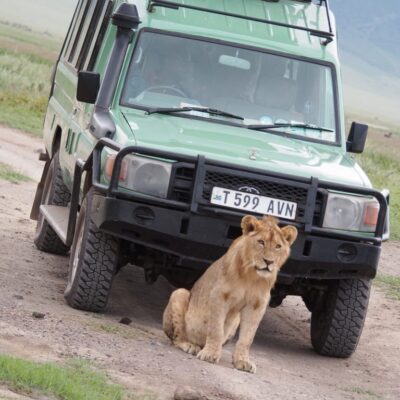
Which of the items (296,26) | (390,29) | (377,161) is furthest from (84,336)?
(390,29)

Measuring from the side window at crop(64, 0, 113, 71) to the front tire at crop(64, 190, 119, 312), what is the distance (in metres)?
1.95

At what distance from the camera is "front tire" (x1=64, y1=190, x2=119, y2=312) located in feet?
27.3

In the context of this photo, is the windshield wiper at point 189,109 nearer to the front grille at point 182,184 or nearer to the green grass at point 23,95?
the front grille at point 182,184

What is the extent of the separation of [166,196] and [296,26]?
2021 millimetres

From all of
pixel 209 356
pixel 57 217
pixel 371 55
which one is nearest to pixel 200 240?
pixel 209 356

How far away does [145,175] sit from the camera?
26.5ft

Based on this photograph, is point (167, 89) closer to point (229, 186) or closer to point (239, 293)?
point (229, 186)

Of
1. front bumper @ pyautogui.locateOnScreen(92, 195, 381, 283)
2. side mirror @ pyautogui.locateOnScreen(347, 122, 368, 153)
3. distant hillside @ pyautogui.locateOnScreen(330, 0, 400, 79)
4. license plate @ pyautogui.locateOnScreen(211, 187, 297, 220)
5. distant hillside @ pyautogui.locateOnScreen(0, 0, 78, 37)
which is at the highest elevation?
side mirror @ pyautogui.locateOnScreen(347, 122, 368, 153)

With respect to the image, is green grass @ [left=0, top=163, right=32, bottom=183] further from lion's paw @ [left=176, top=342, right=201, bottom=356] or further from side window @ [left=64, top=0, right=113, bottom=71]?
lion's paw @ [left=176, top=342, right=201, bottom=356]

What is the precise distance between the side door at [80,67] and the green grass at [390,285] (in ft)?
10.2

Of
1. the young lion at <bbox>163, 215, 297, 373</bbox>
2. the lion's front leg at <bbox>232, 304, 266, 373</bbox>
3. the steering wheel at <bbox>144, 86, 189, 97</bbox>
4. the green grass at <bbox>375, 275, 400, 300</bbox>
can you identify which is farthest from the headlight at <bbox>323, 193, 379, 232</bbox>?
the green grass at <bbox>375, 275, 400, 300</bbox>

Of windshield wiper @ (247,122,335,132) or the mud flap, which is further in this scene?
the mud flap

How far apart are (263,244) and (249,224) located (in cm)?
13

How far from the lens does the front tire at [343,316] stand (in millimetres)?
8562
